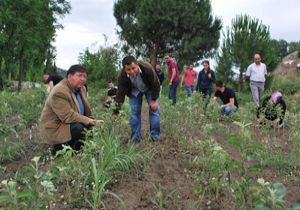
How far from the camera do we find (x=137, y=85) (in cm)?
614

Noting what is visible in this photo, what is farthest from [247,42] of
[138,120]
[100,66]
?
[138,120]

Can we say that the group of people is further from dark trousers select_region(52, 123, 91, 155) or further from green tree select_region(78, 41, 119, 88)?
green tree select_region(78, 41, 119, 88)

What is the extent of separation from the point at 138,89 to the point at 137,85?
9 cm

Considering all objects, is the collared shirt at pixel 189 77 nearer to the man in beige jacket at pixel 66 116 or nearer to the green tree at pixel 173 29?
the man in beige jacket at pixel 66 116

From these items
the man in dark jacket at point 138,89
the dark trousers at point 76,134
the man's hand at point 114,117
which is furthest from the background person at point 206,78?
the man's hand at point 114,117

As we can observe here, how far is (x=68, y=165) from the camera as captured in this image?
14.2ft

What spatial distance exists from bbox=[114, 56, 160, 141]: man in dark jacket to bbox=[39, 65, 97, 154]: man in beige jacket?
499mm

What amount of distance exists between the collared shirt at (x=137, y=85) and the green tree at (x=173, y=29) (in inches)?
899

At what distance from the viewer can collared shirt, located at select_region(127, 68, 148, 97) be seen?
237 inches

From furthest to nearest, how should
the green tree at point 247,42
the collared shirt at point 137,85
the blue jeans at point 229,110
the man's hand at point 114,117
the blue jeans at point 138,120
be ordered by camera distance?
the green tree at point 247,42
the blue jeans at point 229,110
the blue jeans at point 138,120
the collared shirt at point 137,85
the man's hand at point 114,117

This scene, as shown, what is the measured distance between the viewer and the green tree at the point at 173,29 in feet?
94.5

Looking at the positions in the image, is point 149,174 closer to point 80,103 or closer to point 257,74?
point 80,103

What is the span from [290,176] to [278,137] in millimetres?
3026

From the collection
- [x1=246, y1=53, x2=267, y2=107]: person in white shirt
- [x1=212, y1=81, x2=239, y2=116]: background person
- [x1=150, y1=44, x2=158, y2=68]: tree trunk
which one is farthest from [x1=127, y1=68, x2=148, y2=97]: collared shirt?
[x1=150, y1=44, x2=158, y2=68]: tree trunk
